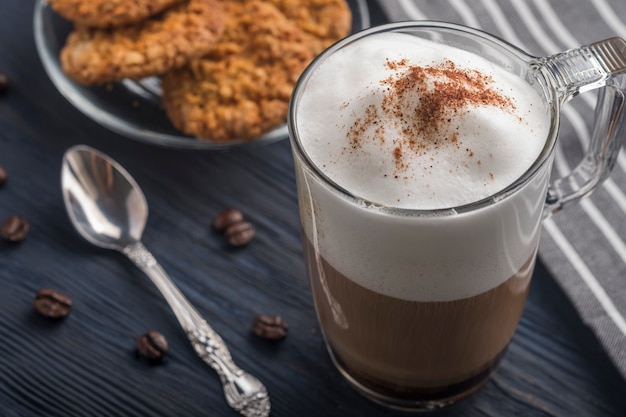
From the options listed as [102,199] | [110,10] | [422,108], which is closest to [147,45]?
[110,10]

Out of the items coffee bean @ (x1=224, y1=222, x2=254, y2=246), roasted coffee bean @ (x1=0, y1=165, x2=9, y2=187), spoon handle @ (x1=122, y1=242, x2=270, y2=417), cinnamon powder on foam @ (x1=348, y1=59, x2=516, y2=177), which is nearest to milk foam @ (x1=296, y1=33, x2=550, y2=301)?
cinnamon powder on foam @ (x1=348, y1=59, x2=516, y2=177)

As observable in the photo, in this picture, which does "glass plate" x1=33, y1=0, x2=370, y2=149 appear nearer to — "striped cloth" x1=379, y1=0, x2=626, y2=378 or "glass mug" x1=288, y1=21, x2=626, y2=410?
"striped cloth" x1=379, y1=0, x2=626, y2=378

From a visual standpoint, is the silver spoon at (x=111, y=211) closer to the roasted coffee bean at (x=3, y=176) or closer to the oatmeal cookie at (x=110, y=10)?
the roasted coffee bean at (x=3, y=176)

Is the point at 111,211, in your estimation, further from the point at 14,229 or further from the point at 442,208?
the point at 442,208

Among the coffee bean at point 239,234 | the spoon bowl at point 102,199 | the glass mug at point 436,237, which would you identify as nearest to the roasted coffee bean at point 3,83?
the spoon bowl at point 102,199

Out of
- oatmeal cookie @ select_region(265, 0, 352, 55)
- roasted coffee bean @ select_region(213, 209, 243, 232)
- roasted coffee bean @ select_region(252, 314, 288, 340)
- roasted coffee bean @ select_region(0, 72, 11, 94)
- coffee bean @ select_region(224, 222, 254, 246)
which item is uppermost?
roasted coffee bean @ select_region(0, 72, 11, 94)

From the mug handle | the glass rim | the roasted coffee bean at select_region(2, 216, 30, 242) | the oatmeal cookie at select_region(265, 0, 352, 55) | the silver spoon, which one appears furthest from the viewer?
the oatmeal cookie at select_region(265, 0, 352, 55)
